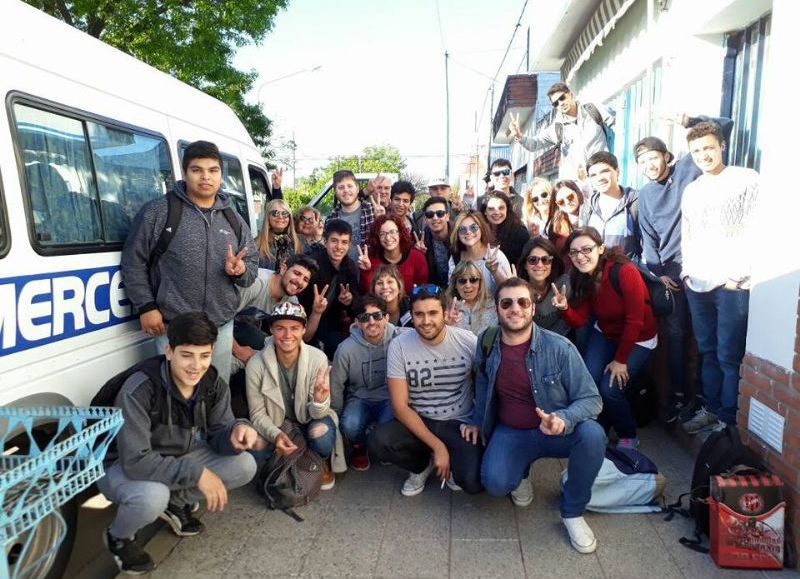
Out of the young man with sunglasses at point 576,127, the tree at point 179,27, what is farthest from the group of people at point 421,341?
the tree at point 179,27

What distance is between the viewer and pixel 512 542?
3211 mm

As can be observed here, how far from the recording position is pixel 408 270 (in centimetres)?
486

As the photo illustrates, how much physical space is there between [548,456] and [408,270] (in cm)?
197

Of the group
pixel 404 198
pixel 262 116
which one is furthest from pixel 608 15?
pixel 262 116

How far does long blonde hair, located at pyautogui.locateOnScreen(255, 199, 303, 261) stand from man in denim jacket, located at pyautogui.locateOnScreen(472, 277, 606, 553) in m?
2.46

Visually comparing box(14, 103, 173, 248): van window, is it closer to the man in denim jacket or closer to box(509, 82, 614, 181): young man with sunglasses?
the man in denim jacket

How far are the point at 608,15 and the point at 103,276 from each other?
6669 millimetres

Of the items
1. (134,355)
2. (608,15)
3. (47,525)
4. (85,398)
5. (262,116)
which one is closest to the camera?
(47,525)

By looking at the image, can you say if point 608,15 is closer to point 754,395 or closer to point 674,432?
point 674,432

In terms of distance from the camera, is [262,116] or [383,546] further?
[262,116]

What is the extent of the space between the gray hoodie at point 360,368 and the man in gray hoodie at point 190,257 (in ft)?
2.55

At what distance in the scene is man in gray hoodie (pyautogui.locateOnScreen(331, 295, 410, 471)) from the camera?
401cm

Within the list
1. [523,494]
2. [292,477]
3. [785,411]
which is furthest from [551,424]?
[292,477]

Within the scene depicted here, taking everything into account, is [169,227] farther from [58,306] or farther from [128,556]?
[128,556]
